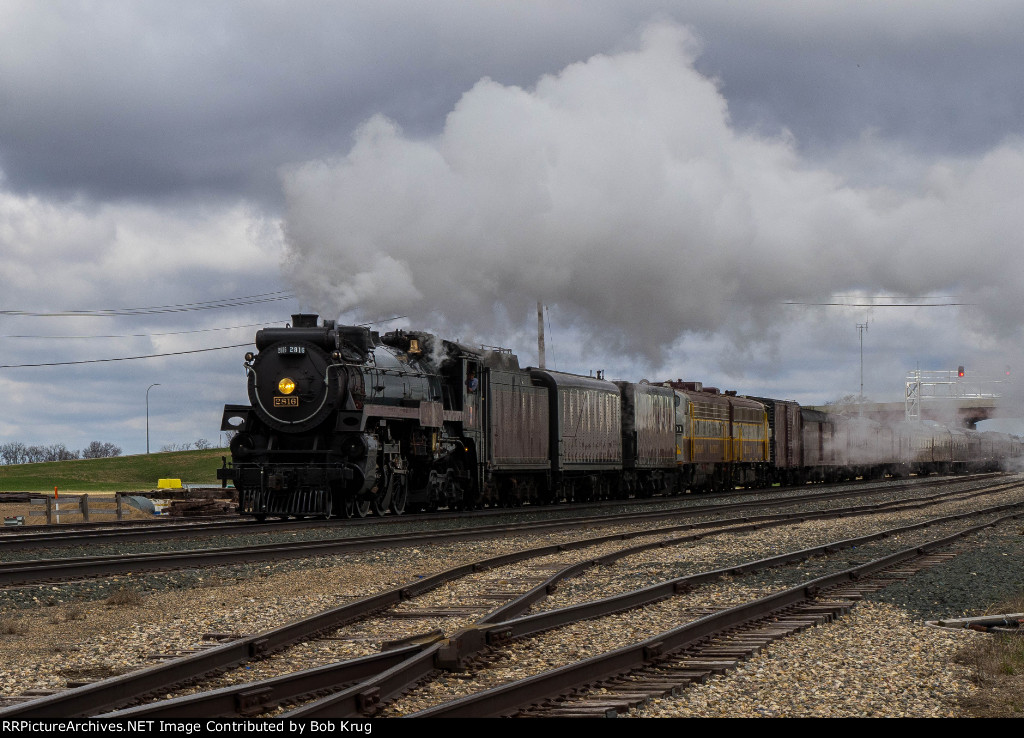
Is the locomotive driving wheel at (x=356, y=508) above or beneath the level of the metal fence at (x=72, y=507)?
above

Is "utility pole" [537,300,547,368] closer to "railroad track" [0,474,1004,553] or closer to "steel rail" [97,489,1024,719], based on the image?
"railroad track" [0,474,1004,553]

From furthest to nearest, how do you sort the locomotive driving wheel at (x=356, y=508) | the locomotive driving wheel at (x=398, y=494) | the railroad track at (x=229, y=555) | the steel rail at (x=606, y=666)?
the locomotive driving wheel at (x=398, y=494), the locomotive driving wheel at (x=356, y=508), the railroad track at (x=229, y=555), the steel rail at (x=606, y=666)

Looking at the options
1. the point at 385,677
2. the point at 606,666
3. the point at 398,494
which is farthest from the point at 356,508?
the point at 385,677

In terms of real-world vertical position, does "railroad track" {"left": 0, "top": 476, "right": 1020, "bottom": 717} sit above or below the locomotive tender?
below

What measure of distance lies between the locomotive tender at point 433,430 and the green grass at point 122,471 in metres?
41.6

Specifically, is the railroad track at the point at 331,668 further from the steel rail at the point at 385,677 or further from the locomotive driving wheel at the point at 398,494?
the locomotive driving wheel at the point at 398,494

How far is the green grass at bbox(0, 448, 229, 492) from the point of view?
7365 cm

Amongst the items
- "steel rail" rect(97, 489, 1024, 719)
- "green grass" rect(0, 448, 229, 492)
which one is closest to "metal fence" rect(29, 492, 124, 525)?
"steel rail" rect(97, 489, 1024, 719)

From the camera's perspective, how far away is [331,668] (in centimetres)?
695

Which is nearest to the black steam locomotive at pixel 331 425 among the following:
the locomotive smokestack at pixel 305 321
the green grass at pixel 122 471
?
the locomotive smokestack at pixel 305 321

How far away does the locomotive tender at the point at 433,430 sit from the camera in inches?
874

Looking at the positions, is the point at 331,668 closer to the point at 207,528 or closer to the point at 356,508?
the point at 207,528

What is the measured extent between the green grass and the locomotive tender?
41.6 meters

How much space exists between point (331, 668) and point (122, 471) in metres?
83.3
